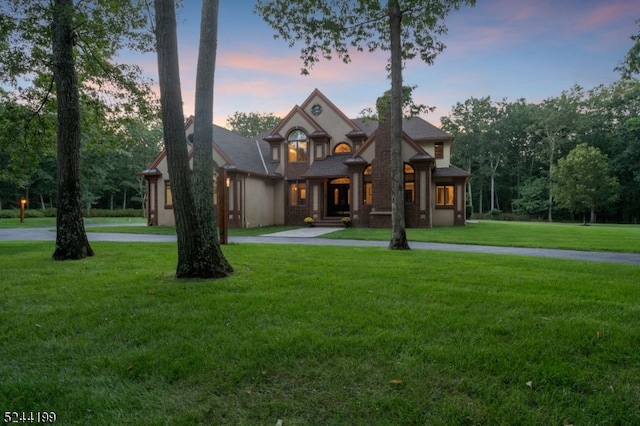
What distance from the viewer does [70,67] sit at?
28.0ft

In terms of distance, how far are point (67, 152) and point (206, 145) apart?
441 cm

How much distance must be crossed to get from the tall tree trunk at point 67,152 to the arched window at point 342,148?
16.7 metres

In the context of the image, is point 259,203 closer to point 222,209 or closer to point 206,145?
point 222,209

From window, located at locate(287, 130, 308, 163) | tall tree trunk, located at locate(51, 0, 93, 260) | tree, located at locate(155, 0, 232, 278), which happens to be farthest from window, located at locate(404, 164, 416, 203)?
tall tree trunk, located at locate(51, 0, 93, 260)

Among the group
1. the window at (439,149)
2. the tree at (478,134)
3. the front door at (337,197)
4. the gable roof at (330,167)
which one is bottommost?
the front door at (337,197)

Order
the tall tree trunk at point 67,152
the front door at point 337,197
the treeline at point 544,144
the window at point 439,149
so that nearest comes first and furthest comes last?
the tall tree trunk at point 67,152, the window at point 439,149, the front door at point 337,197, the treeline at point 544,144

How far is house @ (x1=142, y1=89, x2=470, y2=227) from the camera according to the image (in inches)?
773

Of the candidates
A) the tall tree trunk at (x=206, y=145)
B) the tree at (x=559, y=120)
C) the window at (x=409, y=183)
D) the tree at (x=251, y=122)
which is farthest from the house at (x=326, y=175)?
the tree at (x=559, y=120)

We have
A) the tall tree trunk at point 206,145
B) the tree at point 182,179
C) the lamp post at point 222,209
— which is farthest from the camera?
the lamp post at point 222,209

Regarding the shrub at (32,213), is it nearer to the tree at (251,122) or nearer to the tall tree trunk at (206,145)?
the tree at (251,122)

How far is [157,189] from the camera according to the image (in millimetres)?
22344

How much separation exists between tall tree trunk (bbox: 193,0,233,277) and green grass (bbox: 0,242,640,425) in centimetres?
62

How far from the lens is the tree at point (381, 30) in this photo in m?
10.4

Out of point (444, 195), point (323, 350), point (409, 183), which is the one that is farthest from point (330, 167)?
point (323, 350)
